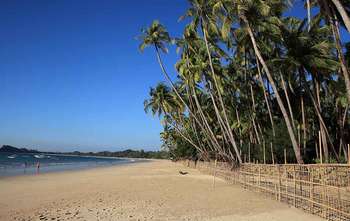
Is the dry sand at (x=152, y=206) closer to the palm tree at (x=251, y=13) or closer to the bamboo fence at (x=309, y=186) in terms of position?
the bamboo fence at (x=309, y=186)

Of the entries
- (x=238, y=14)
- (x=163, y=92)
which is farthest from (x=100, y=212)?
(x=163, y=92)

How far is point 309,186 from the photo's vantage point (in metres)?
9.01

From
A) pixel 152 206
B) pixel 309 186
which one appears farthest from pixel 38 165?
pixel 309 186

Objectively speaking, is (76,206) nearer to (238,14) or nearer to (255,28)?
(238,14)

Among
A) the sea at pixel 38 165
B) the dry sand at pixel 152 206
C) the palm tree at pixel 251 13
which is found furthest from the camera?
the sea at pixel 38 165

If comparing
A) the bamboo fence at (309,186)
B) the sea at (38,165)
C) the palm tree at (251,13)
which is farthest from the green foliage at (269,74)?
the sea at (38,165)

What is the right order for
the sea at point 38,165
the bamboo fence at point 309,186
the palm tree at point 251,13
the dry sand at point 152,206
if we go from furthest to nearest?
1. the sea at point 38,165
2. the palm tree at point 251,13
3. the dry sand at point 152,206
4. the bamboo fence at point 309,186

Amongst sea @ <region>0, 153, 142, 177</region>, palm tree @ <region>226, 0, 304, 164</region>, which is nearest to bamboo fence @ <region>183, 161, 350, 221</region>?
palm tree @ <region>226, 0, 304, 164</region>

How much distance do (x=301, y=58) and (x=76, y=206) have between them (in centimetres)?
1384

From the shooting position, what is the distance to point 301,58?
59.4 feet

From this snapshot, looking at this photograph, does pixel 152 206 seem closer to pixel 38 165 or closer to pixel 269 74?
pixel 269 74

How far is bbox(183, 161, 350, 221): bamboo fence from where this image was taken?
7823mm

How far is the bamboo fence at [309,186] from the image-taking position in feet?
25.7

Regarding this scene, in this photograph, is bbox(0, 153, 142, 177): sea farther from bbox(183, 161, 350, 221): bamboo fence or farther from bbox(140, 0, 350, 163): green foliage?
bbox(183, 161, 350, 221): bamboo fence
